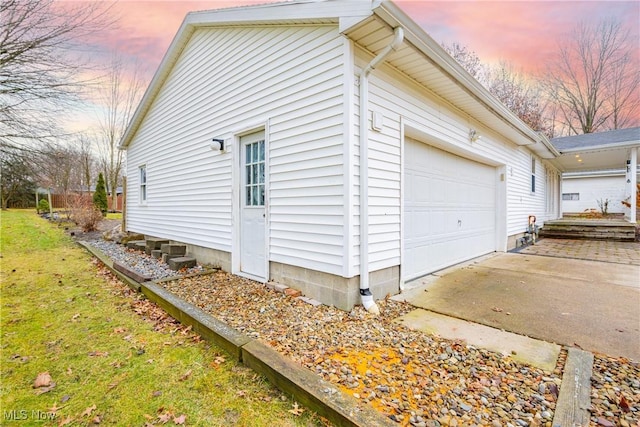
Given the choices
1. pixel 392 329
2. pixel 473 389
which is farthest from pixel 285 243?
pixel 473 389

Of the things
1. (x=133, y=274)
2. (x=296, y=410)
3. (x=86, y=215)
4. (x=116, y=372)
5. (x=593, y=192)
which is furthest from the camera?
(x=593, y=192)

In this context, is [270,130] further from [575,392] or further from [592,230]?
[592,230]

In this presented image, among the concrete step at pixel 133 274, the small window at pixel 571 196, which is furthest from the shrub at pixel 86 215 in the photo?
the small window at pixel 571 196

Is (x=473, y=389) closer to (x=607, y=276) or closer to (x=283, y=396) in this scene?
(x=283, y=396)

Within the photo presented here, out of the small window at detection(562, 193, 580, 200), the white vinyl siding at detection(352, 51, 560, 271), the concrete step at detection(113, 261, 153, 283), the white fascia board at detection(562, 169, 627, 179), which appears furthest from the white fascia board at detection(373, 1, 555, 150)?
the small window at detection(562, 193, 580, 200)

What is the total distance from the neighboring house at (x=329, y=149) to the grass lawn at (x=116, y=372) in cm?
160

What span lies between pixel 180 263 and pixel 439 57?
5567mm

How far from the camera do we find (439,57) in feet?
13.0

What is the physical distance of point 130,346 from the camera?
298 centimetres

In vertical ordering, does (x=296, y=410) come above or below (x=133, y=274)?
below

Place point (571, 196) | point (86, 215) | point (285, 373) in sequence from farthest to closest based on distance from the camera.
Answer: point (571, 196), point (86, 215), point (285, 373)

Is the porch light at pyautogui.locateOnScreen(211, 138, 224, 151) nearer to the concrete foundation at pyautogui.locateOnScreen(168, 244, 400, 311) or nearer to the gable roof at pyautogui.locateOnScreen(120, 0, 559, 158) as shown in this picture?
the gable roof at pyautogui.locateOnScreen(120, 0, 559, 158)

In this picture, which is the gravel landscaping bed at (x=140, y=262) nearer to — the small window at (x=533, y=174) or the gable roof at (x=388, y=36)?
the gable roof at (x=388, y=36)

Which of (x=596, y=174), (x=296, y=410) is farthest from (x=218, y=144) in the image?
(x=596, y=174)
